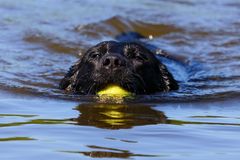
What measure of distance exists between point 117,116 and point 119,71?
814mm

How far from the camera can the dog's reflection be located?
5.54 metres

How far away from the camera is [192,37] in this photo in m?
11.9

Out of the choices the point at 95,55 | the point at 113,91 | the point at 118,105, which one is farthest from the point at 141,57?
the point at 118,105

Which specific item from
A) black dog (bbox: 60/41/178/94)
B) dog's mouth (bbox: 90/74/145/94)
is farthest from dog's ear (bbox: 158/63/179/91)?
dog's mouth (bbox: 90/74/145/94)

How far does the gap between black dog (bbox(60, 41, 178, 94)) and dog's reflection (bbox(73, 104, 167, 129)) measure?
29cm

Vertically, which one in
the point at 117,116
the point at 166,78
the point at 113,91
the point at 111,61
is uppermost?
the point at 111,61

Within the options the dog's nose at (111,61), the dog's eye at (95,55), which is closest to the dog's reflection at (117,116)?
the dog's nose at (111,61)

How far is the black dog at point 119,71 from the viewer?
21.9 ft

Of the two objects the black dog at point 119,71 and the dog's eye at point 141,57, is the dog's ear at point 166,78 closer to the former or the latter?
the black dog at point 119,71

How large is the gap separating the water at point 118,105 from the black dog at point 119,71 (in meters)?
0.17

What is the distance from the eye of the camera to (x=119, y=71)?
6.69 meters

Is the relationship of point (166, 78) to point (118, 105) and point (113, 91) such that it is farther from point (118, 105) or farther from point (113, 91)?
point (118, 105)

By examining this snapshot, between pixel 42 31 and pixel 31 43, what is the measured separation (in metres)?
0.68

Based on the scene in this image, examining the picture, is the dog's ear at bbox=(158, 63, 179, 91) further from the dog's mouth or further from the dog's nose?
the dog's nose
